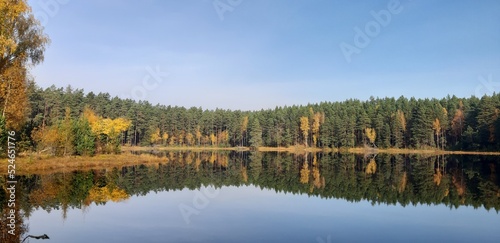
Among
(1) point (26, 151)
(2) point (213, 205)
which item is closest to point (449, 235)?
(2) point (213, 205)

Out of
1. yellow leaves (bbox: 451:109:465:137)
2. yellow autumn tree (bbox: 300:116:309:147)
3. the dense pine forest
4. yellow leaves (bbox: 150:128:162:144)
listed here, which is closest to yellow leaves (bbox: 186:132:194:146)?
the dense pine forest

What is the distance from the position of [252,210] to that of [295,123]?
106305 millimetres

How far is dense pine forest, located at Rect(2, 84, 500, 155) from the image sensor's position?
87938mm

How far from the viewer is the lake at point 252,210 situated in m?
14.1

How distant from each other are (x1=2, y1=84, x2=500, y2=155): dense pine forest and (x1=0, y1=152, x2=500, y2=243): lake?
30622 mm

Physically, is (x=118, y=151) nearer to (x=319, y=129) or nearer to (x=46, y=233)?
(x=46, y=233)

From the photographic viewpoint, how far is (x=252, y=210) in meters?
19.6

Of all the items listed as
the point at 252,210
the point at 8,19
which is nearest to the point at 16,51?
the point at 8,19

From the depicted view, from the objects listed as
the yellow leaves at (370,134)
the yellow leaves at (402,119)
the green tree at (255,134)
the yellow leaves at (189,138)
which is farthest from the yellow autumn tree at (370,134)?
the yellow leaves at (189,138)

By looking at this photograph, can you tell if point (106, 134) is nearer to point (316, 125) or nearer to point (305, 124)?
point (305, 124)

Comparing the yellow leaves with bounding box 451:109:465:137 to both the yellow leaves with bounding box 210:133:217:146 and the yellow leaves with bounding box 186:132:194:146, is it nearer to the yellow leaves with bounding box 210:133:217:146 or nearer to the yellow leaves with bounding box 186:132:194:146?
the yellow leaves with bounding box 210:133:217:146

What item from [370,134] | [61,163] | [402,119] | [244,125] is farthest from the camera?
[244,125]

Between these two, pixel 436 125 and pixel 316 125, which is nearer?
pixel 436 125

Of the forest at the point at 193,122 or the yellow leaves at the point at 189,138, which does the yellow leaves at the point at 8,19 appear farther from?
the yellow leaves at the point at 189,138
